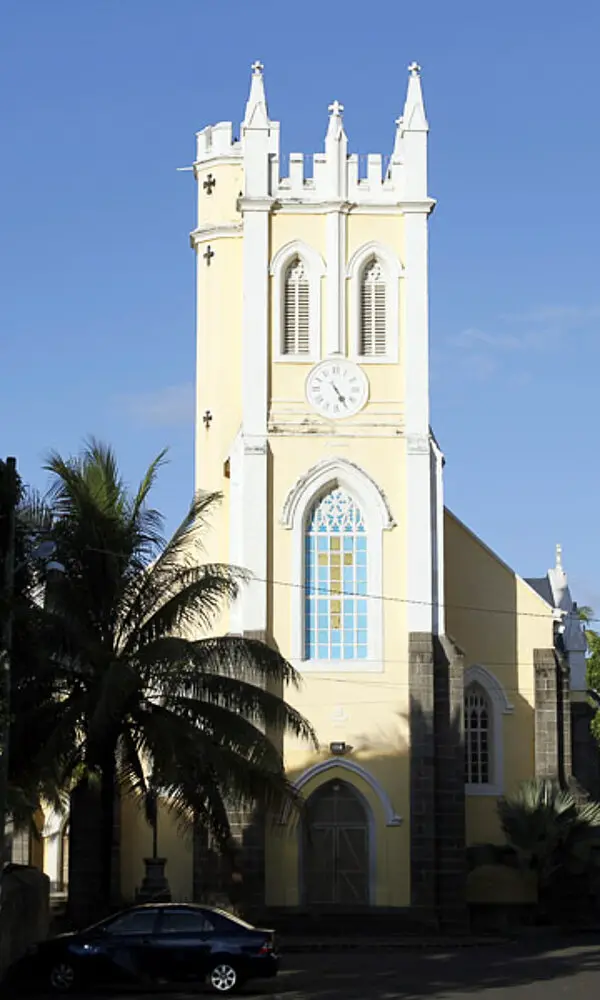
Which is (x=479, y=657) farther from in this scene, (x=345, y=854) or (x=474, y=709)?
(x=345, y=854)

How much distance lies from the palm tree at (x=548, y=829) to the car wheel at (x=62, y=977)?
15.8m

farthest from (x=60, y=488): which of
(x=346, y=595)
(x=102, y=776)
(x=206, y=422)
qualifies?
(x=206, y=422)

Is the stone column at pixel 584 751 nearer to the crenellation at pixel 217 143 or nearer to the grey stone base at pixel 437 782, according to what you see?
the grey stone base at pixel 437 782

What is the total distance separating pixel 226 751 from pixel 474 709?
13.2 metres

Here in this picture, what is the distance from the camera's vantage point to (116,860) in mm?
37625

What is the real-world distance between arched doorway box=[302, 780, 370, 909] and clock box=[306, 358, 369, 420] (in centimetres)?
826

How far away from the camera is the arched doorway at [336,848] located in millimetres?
36656

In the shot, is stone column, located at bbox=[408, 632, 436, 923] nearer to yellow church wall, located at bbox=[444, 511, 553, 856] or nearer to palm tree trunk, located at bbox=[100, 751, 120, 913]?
yellow church wall, located at bbox=[444, 511, 553, 856]

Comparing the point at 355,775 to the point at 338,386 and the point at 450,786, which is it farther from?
the point at 338,386

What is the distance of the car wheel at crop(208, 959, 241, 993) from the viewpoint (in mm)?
24438

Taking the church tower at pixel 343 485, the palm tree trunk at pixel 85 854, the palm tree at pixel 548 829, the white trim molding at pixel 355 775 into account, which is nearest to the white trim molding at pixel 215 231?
the church tower at pixel 343 485

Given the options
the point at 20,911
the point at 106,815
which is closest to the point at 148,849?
the point at 106,815

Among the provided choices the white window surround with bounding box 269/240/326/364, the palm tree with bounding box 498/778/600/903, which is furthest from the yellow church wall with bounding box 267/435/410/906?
the white window surround with bounding box 269/240/326/364

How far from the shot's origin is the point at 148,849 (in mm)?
38125
